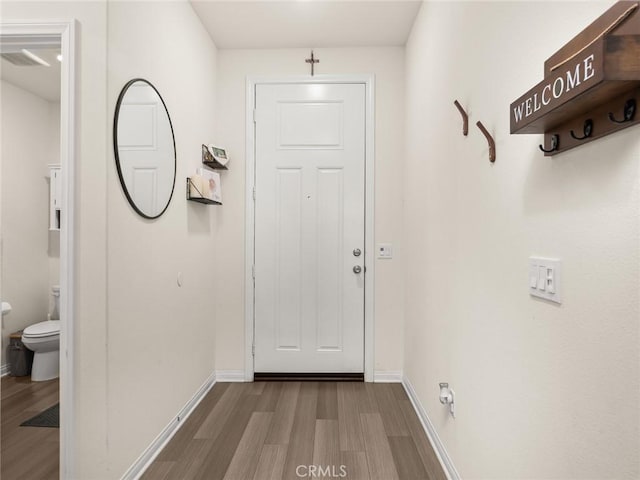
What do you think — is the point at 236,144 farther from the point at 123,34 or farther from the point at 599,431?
the point at 599,431

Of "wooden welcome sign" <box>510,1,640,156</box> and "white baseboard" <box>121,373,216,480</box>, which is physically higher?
"wooden welcome sign" <box>510,1,640,156</box>

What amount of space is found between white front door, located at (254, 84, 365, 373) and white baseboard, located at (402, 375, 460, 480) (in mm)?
534

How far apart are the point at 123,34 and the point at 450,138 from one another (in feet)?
5.37

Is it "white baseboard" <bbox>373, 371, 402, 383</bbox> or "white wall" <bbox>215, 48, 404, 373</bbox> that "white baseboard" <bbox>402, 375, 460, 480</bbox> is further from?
"white wall" <bbox>215, 48, 404, 373</bbox>

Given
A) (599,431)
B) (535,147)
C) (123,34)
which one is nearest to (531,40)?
(535,147)

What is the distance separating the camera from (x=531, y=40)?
1025mm

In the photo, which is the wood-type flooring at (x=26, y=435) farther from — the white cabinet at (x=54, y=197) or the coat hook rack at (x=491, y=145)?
the coat hook rack at (x=491, y=145)

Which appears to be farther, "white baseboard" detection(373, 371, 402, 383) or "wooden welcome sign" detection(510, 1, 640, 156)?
"white baseboard" detection(373, 371, 402, 383)

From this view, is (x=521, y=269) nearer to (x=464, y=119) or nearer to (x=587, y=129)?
(x=587, y=129)

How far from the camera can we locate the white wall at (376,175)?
287 cm

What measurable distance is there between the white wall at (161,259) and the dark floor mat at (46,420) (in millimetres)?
456

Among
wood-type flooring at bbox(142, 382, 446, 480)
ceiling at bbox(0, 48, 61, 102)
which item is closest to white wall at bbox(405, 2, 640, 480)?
wood-type flooring at bbox(142, 382, 446, 480)

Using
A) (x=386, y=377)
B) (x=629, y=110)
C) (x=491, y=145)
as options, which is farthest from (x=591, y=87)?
(x=386, y=377)

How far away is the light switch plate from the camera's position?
89 centimetres
